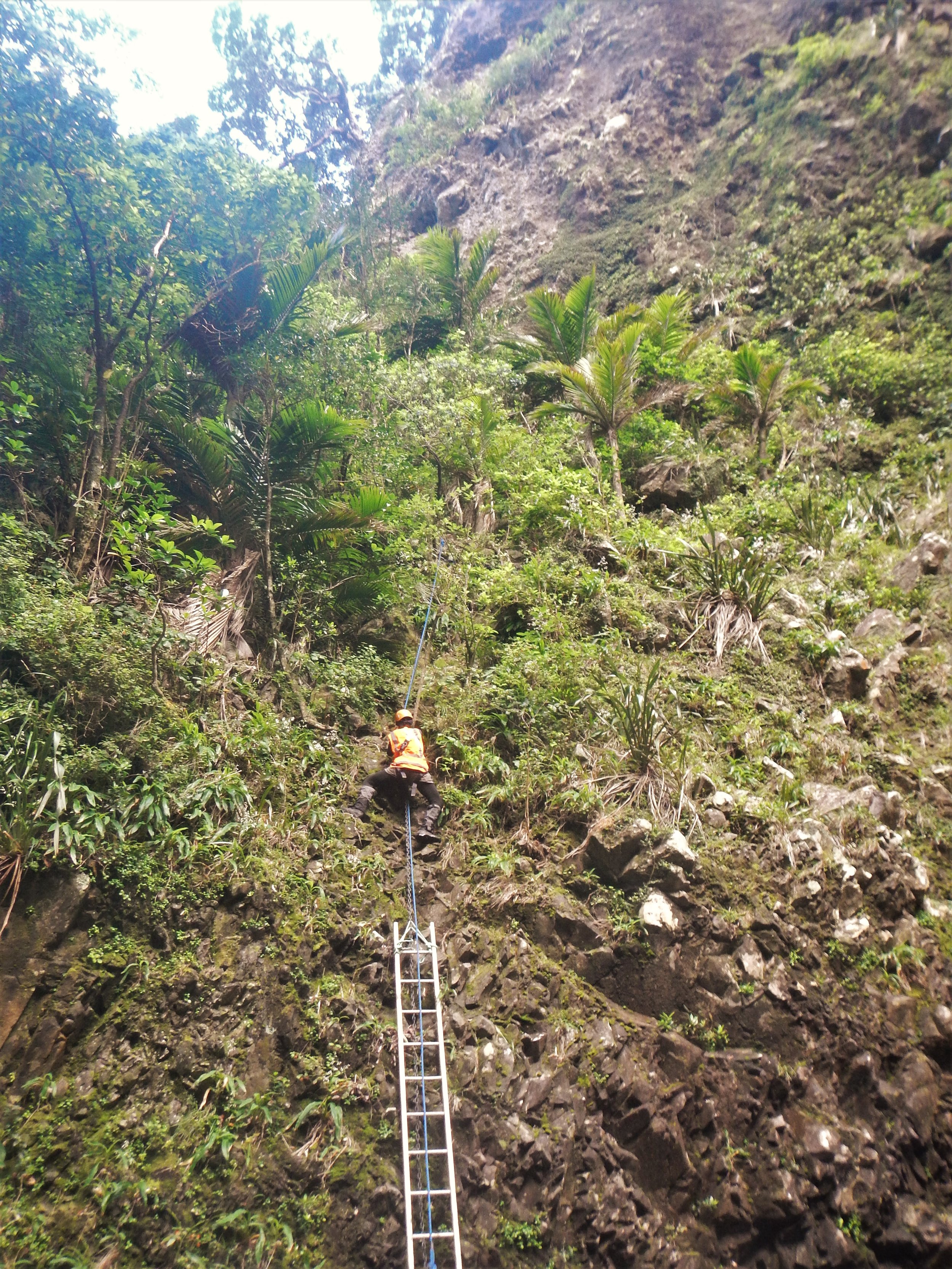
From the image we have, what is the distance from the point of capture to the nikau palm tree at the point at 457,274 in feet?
42.9

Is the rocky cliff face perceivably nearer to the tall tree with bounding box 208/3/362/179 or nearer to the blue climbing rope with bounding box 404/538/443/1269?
the tall tree with bounding box 208/3/362/179

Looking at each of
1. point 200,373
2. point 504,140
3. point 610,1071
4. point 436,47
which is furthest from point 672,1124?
point 436,47

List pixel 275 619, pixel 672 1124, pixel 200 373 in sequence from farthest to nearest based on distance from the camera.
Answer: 1. pixel 200 373
2. pixel 275 619
3. pixel 672 1124

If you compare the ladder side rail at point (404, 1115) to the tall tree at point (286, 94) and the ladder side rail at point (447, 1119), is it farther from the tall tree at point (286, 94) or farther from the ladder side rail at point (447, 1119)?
the tall tree at point (286, 94)

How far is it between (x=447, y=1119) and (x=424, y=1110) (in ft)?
0.50

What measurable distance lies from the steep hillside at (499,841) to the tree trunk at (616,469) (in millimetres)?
202

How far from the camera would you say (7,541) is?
4684mm

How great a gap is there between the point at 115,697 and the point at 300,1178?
292 centimetres

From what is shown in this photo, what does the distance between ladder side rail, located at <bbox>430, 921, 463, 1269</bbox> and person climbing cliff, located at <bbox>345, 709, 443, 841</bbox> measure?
104 centimetres

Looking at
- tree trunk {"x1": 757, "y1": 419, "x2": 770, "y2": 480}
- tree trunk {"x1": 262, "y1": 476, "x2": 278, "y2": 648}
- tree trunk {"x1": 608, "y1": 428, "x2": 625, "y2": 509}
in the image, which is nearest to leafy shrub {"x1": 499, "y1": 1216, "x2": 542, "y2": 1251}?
tree trunk {"x1": 262, "y1": 476, "x2": 278, "y2": 648}

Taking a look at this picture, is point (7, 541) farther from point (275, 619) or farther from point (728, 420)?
point (728, 420)

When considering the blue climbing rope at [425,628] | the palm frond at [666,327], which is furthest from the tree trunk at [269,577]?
the palm frond at [666,327]

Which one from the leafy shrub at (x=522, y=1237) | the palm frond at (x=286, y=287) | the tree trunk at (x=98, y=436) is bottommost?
the leafy shrub at (x=522, y=1237)

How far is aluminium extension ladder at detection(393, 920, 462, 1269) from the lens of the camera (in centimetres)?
331
